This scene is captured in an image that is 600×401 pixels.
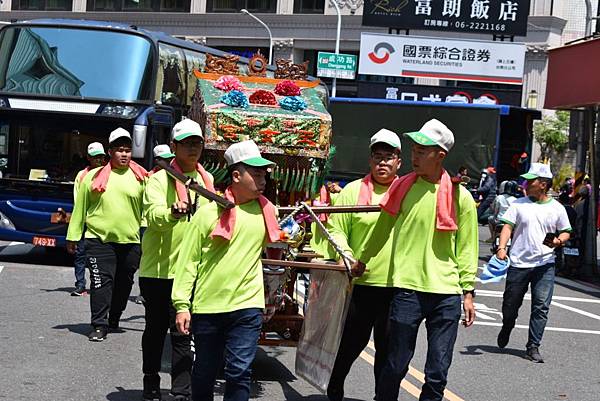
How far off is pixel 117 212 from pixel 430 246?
14.3ft

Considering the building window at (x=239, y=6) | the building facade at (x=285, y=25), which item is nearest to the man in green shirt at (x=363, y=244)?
the building facade at (x=285, y=25)

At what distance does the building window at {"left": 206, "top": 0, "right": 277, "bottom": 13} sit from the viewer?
192ft

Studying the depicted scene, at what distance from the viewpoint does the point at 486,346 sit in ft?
40.3

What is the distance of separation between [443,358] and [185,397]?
1.85m

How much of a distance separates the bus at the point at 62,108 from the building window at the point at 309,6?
38939mm

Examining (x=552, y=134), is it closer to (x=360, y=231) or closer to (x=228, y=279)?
(x=360, y=231)

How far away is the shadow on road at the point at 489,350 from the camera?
38.6ft

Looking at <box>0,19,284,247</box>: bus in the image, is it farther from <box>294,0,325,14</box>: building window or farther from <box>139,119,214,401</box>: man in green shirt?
<box>294,0,325,14</box>: building window

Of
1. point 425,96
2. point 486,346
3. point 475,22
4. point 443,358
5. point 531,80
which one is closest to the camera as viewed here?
point 443,358

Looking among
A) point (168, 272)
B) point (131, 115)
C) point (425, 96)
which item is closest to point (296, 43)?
point (425, 96)

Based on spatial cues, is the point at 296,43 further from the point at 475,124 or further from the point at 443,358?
the point at 443,358

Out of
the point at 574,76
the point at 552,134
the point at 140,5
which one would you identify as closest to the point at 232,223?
the point at 574,76

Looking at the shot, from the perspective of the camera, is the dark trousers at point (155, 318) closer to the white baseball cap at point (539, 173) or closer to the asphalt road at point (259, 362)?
the asphalt road at point (259, 362)

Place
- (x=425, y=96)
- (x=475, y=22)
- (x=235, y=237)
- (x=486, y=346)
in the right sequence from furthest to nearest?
(x=475, y=22) → (x=425, y=96) → (x=486, y=346) → (x=235, y=237)
